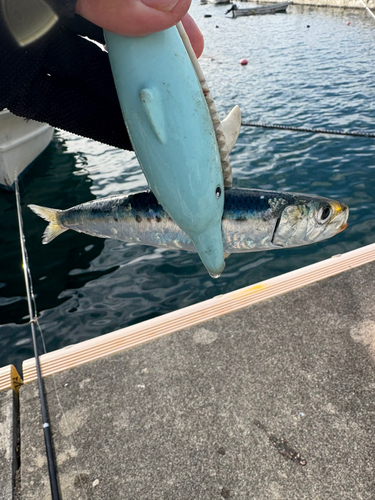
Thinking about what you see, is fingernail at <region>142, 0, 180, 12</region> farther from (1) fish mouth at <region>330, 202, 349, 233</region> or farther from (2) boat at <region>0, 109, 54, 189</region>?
(2) boat at <region>0, 109, 54, 189</region>

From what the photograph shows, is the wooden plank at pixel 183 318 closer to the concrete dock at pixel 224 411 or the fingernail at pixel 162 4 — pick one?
the concrete dock at pixel 224 411

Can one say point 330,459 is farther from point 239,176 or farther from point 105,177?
point 105,177

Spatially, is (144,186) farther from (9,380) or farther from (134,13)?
(134,13)

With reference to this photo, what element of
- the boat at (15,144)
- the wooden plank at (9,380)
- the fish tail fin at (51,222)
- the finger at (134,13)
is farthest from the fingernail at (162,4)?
the boat at (15,144)

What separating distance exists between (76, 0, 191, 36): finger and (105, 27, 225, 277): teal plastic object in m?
0.07

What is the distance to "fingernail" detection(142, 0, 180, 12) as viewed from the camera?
1.06m

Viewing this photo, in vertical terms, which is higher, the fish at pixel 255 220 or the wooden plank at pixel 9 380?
the fish at pixel 255 220

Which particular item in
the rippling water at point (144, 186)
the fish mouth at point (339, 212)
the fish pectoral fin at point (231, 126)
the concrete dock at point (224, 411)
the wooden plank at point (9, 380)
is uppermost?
the fish pectoral fin at point (231, 126)

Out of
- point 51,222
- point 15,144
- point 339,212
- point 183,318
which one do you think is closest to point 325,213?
point 339,212

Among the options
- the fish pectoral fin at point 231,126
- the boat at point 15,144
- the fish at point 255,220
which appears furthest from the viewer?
the boat at point 15,144

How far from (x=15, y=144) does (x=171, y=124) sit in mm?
9671

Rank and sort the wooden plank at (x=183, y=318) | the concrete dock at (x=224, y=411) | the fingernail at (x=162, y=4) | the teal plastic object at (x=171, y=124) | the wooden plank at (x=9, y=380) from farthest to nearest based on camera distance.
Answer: the wooden plank at (x=183, y=318) < the wooden plank at (x=9, y=380) < the concrete dock at (x=224, y=411) < the teal plastic object at (x=171, y=124) < the fingernail at (x=162, y=4)

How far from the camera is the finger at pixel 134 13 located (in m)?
1.08

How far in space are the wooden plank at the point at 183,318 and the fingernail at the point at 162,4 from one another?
321cm
